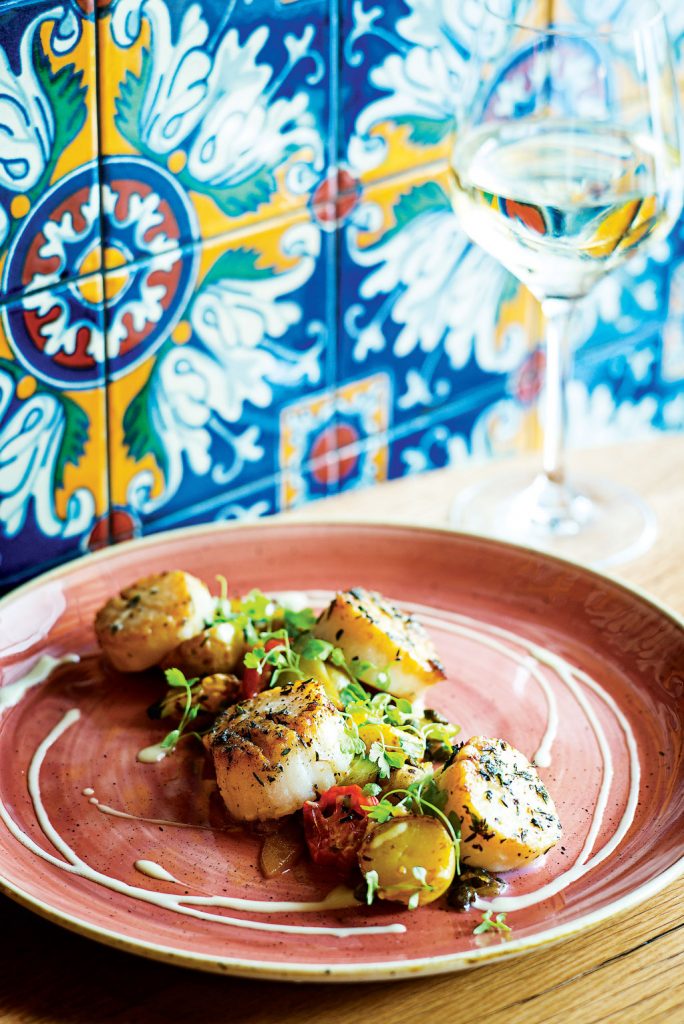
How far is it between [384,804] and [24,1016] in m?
0.22

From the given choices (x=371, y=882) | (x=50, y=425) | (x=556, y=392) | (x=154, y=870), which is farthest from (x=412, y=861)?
(x=556, y=392)

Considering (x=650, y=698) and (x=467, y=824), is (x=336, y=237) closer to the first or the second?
(x=650, y=698)

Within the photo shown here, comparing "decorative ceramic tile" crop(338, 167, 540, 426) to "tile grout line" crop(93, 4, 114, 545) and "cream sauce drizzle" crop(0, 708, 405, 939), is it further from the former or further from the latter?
"cream sauce drizzle" crop(0, 708, 405, 939)

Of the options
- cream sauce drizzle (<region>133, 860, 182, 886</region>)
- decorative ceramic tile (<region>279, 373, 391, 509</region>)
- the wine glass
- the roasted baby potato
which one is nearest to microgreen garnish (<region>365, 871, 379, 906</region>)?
the roasted baby potato

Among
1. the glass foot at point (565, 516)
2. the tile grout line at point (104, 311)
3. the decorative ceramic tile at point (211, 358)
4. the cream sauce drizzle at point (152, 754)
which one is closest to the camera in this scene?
the cream sauce drizzle at point (152, 754)

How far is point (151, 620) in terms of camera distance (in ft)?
3.02

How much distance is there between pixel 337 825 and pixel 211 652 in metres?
0.19

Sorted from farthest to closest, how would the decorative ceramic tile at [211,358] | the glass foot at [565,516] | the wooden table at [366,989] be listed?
the glass foot at [565,516], the decorative ceramic tile at [211,358], the wooden table at [366,989]

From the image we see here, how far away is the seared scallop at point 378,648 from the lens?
0.87 m

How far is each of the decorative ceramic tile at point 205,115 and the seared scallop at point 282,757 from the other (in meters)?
0.42

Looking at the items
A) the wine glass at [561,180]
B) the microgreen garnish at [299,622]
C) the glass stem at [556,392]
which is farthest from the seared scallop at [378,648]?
the glass stem at [556,392]

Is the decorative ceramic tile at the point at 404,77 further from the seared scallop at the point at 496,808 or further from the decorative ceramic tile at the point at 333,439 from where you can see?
the seared scallop at the point at 496,808

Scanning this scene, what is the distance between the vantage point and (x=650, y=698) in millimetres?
925

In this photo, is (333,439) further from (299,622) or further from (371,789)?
(371,789)
